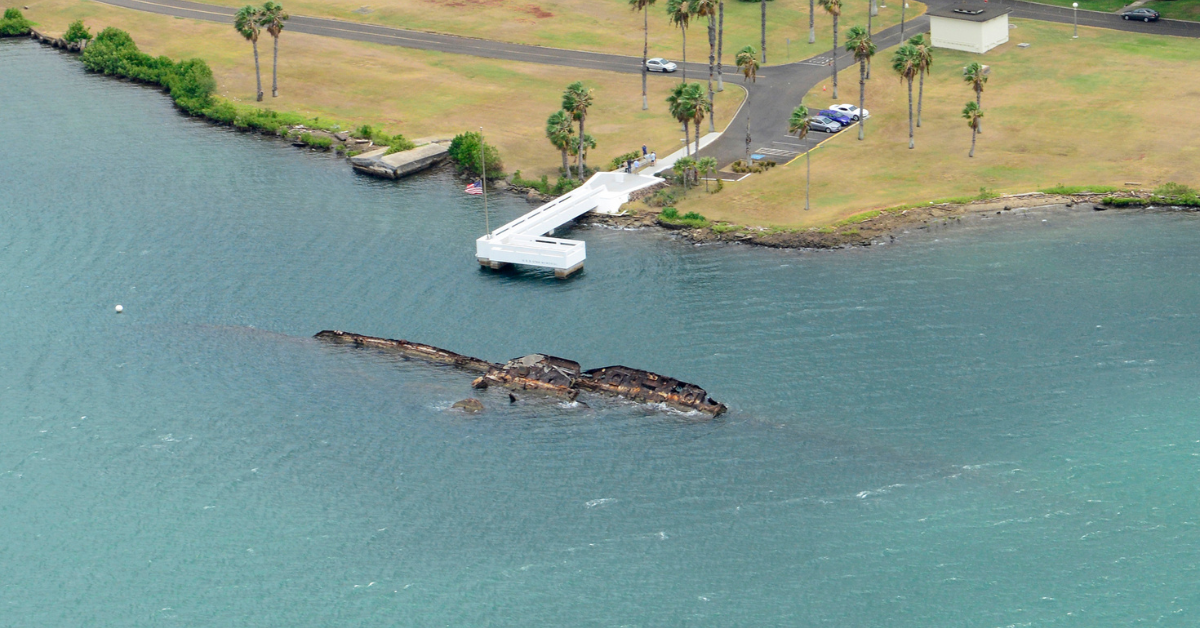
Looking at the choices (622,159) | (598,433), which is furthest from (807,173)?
(598,433)

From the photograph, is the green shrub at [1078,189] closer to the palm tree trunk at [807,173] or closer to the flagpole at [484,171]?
the palm tree trunk at [807,173]

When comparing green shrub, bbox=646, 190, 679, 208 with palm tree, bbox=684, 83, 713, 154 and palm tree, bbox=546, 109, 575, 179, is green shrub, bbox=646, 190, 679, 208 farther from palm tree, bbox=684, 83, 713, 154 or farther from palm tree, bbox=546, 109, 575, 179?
palm tree, bbox=546, 109, 575, 179

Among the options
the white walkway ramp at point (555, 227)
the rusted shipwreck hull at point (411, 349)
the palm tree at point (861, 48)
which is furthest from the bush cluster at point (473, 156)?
the palm tree at point (861, 48)

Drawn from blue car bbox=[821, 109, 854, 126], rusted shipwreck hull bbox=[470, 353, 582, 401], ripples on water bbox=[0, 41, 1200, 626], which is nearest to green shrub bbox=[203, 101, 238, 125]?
ripples on water bbox=[0, 41, 1200, 626]

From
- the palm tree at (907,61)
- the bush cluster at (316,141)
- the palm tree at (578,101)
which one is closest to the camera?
the palm tree at (578,101)

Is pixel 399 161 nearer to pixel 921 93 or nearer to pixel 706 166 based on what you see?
pixel 706 166

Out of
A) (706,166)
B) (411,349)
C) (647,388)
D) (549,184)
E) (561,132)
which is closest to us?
(647,388)
